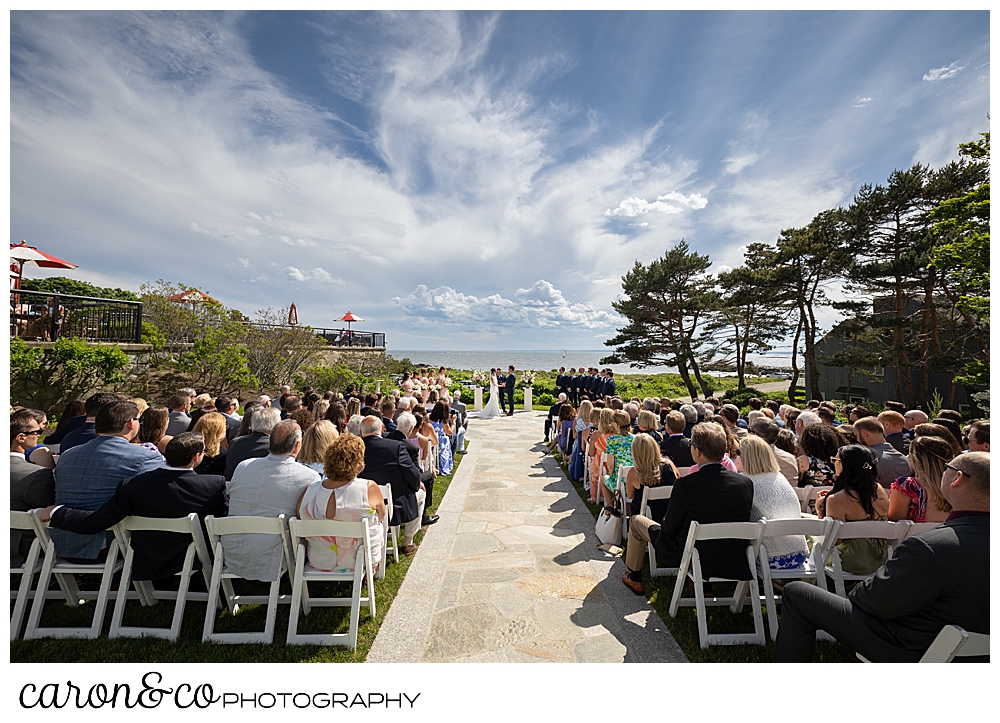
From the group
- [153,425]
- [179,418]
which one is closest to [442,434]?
[179,418]

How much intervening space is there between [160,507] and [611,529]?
12.7 ft

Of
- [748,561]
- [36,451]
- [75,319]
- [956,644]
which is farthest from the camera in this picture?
[75,319]

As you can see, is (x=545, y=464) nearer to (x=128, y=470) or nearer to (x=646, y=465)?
(x=646, y=465)

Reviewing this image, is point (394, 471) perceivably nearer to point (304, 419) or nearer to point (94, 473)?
point (304, 419)

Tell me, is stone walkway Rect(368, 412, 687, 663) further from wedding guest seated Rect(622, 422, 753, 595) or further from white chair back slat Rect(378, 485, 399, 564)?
wedding guest seated Rect(622, 422, 753, 595)

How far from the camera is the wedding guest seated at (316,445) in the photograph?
12.5ft

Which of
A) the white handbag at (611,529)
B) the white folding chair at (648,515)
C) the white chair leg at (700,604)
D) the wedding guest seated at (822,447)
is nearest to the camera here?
the white chair leg at (700,604)

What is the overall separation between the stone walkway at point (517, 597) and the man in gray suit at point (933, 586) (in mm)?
1066

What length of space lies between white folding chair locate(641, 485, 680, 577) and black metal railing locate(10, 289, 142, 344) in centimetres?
1277

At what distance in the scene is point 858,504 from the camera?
3053 millimetres

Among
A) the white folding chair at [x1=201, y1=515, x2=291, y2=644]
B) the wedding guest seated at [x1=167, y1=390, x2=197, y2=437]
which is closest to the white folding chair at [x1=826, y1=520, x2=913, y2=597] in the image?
the white folding chair at [x1=201, y1=515, x2=291, y2=644]

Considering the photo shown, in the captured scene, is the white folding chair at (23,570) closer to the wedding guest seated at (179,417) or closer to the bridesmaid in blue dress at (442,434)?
the wedding guest seated at (179,417)

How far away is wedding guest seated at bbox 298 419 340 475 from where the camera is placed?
380 centimetres

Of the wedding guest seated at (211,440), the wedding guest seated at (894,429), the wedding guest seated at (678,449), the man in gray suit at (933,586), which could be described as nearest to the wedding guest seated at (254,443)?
the wedding guest seated at (211,440)
